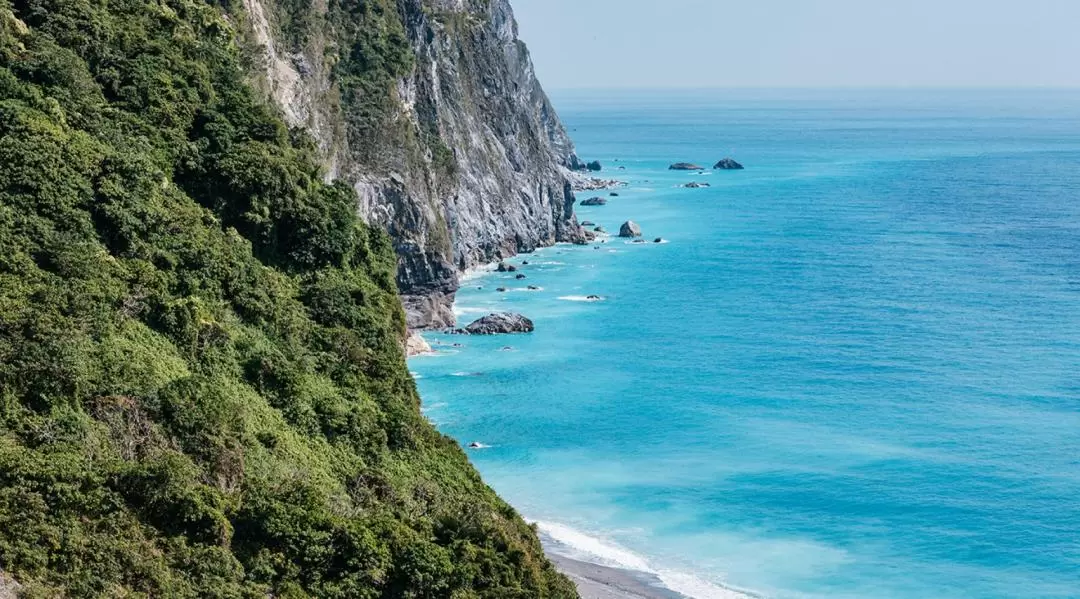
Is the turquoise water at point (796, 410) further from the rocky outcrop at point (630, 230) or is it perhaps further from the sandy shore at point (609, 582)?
the rocky outcrop at point (630, 230)

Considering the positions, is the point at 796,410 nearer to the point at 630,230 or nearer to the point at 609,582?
the point at 609,582

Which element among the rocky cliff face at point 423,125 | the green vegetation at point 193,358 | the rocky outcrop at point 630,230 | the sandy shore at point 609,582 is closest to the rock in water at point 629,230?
the rocky outcrop at point 630,230

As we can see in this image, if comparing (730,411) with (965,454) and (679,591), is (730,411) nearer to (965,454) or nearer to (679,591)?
(965,454)

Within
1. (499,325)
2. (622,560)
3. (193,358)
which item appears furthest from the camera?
(499,325)

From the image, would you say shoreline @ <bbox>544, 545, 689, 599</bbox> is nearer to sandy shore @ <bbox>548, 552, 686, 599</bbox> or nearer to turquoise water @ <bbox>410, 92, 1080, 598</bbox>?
sandy shore @ <bbox>548, 552, 686, 599</bbox>

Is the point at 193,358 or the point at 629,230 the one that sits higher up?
the point at 193,358

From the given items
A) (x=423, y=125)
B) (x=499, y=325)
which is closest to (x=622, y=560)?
(x=499, y=325)

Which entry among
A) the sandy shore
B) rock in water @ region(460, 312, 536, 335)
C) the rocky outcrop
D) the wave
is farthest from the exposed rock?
the rocky outcrop
